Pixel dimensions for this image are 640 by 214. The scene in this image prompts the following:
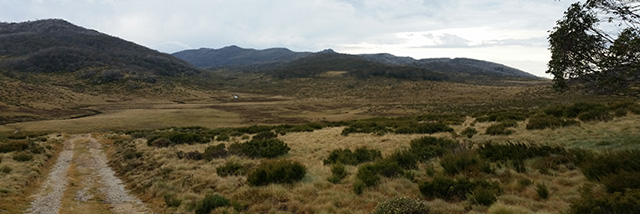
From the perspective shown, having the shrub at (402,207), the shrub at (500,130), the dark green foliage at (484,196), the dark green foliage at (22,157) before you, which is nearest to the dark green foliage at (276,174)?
the shrub at (402,207)

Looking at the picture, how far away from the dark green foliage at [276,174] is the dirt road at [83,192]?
367 centimetres

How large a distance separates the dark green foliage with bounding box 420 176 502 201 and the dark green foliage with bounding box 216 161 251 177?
7.43m

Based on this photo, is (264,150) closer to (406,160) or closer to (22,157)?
(406,160)

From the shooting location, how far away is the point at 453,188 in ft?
25.1

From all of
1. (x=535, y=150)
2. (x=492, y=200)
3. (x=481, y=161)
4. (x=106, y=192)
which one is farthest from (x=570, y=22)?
(x=106, y=192)

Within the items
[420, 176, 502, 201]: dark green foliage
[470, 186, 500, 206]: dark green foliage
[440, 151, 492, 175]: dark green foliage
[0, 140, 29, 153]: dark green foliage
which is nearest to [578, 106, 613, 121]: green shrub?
[440, 151, 492, 175]: dark green foliage

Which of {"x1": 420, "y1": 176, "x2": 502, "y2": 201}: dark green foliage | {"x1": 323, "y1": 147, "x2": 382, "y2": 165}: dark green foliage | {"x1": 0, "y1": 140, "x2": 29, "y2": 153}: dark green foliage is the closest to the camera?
{"x1": 420, "y1": 176, "x2": 502, "y2": 201}: dark green foliage

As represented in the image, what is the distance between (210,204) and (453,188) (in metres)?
6.93

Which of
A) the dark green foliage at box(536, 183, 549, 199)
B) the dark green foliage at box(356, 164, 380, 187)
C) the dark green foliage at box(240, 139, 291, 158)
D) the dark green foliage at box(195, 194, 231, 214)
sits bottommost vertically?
the dark green foliage at box(240, 139, 291, 158)

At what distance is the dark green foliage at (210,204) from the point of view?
28.5 ft

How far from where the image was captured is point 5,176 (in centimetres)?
1364

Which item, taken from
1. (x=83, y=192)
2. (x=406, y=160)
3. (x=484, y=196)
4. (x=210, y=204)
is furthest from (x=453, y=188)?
(x=83, y=192)

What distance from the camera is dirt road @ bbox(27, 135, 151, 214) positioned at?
1021cm

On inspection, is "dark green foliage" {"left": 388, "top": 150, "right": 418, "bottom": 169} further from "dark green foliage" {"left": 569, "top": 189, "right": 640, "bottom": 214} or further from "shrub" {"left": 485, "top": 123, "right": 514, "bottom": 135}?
"shrub" {"left": 485, "top": 123, "right": 514, "bottom": 135}
